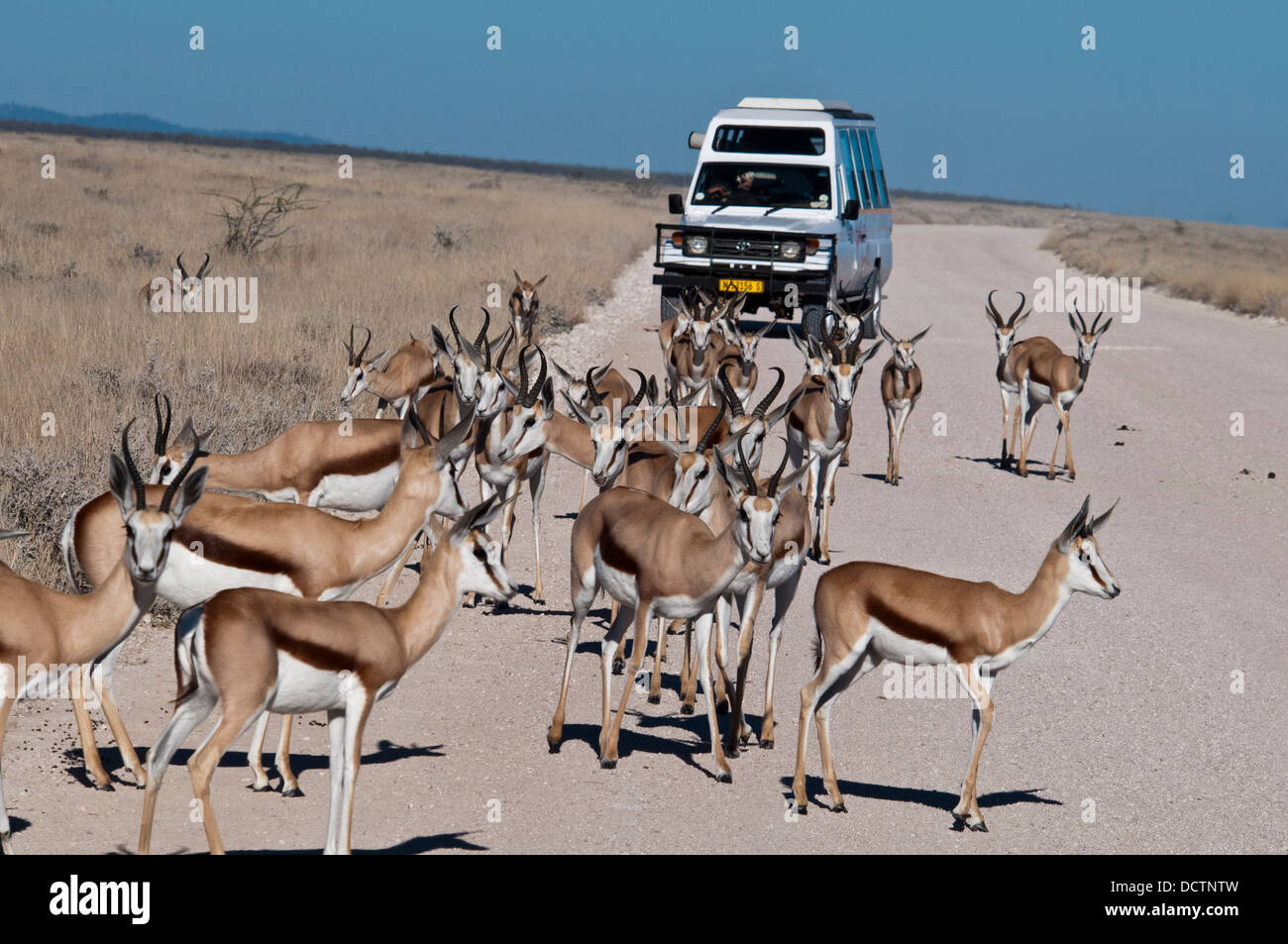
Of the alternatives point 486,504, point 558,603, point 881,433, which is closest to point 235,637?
point 486,504

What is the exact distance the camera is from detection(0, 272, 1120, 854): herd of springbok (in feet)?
17.6

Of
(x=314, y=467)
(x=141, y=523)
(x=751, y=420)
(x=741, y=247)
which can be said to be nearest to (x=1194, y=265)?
(x=741, y=247)

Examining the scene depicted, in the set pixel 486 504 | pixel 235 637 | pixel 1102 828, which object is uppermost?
pixel 486 504

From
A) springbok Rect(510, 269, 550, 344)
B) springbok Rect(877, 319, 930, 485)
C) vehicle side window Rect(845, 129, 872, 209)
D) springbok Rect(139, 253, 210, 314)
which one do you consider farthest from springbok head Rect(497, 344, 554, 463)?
vehicle side window Rect(845, 129, 872, 209)

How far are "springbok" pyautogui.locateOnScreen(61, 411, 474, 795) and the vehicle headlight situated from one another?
14118 mm

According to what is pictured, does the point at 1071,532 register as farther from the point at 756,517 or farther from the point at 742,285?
the point at 742,285

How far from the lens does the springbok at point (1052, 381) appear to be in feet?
47.9

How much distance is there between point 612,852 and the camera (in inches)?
233

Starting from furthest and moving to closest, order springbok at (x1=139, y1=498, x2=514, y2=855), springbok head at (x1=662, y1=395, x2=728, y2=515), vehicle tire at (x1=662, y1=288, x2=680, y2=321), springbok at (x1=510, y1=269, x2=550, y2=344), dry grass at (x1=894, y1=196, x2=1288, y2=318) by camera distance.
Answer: dry grass at (x1=894, y1=196, x2=1288, y2=318) → vehicle tire at (x1=662, y1=288, x2=680, y2=321) → springbok at (x1=510, y1=269, x2=550, y2=344) → springbok head at (x1=662, y1=395, x2=728, y2=515) → springbok at (x1=139, y1=498, x2=514, y2=855)

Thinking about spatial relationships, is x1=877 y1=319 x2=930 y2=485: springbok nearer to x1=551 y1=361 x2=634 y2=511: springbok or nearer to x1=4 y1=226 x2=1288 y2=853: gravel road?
x1=4 y1=226 x2=1288 y2=853: gravel road

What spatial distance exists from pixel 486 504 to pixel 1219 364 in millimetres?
19740

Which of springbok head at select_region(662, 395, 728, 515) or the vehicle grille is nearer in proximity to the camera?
springbok head at select_region(662, 395, 728, 515)

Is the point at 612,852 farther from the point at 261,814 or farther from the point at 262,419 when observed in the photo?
the point at 262,419

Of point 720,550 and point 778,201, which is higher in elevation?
point 778,201
